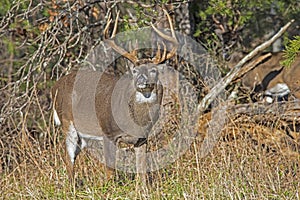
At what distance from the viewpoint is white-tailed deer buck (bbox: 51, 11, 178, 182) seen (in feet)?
19.6

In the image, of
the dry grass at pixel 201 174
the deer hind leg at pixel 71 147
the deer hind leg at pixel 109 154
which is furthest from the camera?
the deer hind leg at pixel 71 147

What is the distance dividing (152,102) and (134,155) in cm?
94

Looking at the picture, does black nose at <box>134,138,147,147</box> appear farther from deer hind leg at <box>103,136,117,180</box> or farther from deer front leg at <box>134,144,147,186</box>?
deer hind leg at <box>103,136,117,180</box>

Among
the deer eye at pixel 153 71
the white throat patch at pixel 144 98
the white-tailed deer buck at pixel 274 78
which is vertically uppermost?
the deer eye at pixel 153 71

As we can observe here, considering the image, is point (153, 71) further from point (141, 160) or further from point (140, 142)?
point (141, 160)

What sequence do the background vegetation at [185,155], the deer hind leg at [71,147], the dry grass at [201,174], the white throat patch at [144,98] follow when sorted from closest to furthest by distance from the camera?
1. the dry grass at [201,174]
2. the background vegetation at [185,155]
3. the white throat patch at [144,98]
4. the deer hind leg at [71,147]

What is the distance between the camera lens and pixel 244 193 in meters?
4.71

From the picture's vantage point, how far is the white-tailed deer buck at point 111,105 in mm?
5973

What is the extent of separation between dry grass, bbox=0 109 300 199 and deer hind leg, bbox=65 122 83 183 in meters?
0.09

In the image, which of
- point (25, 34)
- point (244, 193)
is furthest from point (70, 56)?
point (244, 193)

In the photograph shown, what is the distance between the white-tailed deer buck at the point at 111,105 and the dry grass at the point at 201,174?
219 mm

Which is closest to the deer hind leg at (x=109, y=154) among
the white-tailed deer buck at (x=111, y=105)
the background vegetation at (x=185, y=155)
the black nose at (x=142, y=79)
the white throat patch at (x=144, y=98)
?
the white-tailed deer buck at (x=111, y=105)

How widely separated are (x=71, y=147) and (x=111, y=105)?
2.17 feet

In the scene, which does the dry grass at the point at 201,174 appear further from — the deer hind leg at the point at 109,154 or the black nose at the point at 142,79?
the black nose at the point at 142,79
